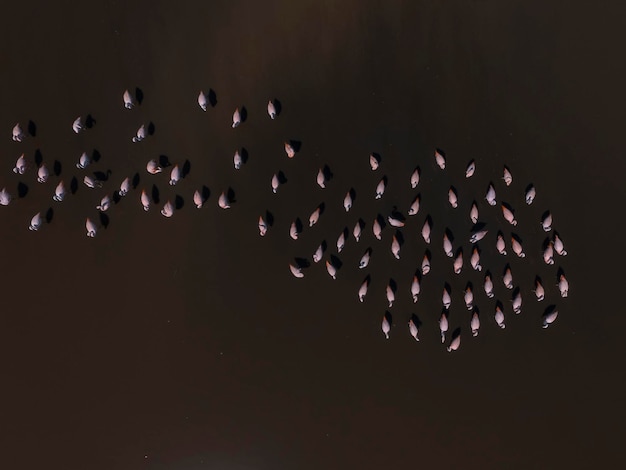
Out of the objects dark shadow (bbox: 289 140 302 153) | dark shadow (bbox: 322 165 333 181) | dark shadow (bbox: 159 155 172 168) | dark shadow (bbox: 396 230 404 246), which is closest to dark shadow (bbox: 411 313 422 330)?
dark shadow (bbox: 396 230 404 246)

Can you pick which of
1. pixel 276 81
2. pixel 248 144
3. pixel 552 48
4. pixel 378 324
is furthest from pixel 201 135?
pixel 552 48

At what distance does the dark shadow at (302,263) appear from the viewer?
1.51 m

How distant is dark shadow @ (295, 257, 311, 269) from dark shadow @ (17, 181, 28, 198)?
750mm

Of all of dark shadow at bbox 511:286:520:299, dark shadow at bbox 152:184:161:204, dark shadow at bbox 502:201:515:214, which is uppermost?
dark shadow at bbox 152:184:161:204

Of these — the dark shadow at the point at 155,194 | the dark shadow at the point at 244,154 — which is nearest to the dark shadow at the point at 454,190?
the dark shadow at the point at 244,154

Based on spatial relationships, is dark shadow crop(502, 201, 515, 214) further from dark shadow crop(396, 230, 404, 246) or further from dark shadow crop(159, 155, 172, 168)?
dark shadow crop(159, 155, 172, 168)

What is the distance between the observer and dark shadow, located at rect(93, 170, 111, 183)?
4.94 ft

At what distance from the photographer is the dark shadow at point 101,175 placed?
4.94 feet

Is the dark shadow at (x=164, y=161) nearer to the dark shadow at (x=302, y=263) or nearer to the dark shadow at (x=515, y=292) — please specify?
the dark shadow at (x=302, y=263)

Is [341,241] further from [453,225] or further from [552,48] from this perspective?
[552,48]

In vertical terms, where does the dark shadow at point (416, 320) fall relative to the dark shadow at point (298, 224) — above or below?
below

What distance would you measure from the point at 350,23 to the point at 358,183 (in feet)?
1.36

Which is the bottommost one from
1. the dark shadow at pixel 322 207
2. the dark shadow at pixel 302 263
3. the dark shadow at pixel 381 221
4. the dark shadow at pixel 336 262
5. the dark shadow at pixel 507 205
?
the dark shadow at pixel 336 262

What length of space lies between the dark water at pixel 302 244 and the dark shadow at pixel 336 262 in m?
0.04
